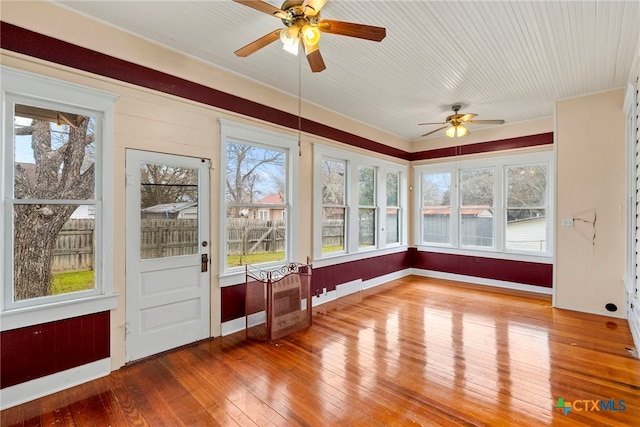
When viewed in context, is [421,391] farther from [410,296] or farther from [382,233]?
[382,233]

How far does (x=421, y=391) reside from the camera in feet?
7.89

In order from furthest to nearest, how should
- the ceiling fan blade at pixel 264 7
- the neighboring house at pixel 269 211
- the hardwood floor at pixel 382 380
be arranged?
1. the neighboring house at pixel 269 211
2. the hardwood floor at pixel 382 380
3. the ceiling fan blade at pixel 264 7

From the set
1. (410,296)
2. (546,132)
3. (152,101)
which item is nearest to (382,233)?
(410,296)

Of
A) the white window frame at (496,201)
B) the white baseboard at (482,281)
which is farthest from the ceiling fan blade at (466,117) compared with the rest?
the white baseboard at (482,281)

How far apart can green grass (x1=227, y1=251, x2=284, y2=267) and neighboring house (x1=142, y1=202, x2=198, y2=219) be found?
712 mm

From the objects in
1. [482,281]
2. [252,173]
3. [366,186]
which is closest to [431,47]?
[252,173]

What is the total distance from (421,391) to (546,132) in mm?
5090

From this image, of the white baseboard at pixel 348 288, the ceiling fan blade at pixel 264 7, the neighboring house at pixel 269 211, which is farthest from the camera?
the white baseboard at pixel 348 288

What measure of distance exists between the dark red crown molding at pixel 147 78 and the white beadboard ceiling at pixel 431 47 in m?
0.32

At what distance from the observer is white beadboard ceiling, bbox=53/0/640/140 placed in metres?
2.48

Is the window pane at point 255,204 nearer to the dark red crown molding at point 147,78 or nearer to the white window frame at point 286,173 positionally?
the white window frame at point 286,173

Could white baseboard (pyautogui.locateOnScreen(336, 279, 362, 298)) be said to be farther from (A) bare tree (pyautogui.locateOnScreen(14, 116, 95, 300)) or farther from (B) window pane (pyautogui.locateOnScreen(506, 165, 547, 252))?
(A) bare tree (pyautogui.locateOnScreen(14, 116, 95, 300))

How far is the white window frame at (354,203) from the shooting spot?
4668mm

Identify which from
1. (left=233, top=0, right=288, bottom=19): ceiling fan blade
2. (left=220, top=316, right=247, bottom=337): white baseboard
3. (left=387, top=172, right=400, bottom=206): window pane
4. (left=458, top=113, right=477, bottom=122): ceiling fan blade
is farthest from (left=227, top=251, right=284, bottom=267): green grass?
(left=458, top=113, right=477, bottom=122): ceiling fan blade
